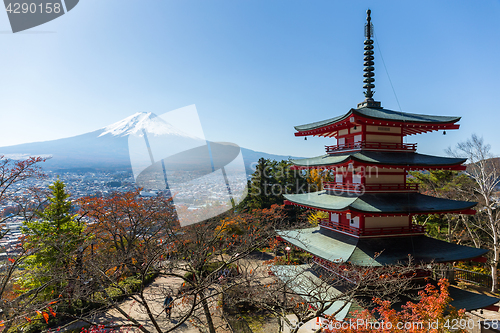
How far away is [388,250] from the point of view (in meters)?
9.12

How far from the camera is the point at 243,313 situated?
12.5m

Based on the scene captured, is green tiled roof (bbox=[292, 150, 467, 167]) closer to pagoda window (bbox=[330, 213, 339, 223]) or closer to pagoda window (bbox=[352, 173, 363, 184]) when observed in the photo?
pagoda window (bbox=[352, 173, 363, 184])

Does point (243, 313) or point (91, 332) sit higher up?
point (91, 332)

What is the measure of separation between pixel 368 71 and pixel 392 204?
6.49 meters

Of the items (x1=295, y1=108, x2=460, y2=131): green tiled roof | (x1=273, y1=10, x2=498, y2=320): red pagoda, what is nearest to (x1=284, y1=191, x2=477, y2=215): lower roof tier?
(x1=273, y1=10, x2=498, y2=320): red pagoda

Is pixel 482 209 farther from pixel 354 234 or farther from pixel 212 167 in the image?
pixel 212 167

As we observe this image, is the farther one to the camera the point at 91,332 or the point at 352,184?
the point at 352,184

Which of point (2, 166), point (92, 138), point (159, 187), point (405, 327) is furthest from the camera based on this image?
point (92, 138)

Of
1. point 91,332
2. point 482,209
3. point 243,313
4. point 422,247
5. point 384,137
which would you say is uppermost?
point 384,137

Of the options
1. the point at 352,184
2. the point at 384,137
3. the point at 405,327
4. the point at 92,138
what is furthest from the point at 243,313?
the point at 92,138

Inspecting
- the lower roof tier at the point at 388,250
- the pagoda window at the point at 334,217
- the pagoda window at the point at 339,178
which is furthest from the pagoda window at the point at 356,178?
the lower roof tier at the point at 388,250

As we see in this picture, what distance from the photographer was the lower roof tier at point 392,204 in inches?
356

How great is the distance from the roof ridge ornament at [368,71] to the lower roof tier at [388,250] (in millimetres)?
6287

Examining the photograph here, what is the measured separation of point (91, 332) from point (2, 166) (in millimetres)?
7040
